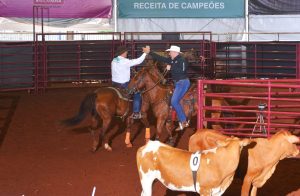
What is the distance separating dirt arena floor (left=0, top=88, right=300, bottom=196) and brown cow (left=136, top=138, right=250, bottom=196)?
4.70 ft

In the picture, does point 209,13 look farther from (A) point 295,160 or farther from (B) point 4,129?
(A) point 295,160

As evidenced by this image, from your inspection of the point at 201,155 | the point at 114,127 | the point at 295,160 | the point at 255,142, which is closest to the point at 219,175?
the point at 201,155

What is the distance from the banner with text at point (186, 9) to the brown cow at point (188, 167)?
19.8 m

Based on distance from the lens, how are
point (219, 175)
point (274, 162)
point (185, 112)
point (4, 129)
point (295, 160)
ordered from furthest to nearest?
1. point (4, 129)
2. point (185, 112)
3. point (295, 160)
4. point (274, 162)
5. point (219, 175)

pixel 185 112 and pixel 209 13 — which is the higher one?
pixel 209 13

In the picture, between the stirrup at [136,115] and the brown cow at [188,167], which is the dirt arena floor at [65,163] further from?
the brown cow at [188,167]

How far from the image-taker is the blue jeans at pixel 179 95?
989 cm

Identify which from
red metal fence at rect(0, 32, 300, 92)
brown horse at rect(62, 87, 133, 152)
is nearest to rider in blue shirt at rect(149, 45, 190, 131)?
brown horse at rect(62, 87, 133, 152)

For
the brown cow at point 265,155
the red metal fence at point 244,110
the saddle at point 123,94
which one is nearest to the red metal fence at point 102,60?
the red metal fence at point 244,110

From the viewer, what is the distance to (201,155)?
5539mm

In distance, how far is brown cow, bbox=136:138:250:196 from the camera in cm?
539

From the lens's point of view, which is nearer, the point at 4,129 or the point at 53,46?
the point at 4,129

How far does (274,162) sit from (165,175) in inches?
53.7

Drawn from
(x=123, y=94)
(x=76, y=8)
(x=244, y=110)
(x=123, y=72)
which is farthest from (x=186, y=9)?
(x=244, y=110)
